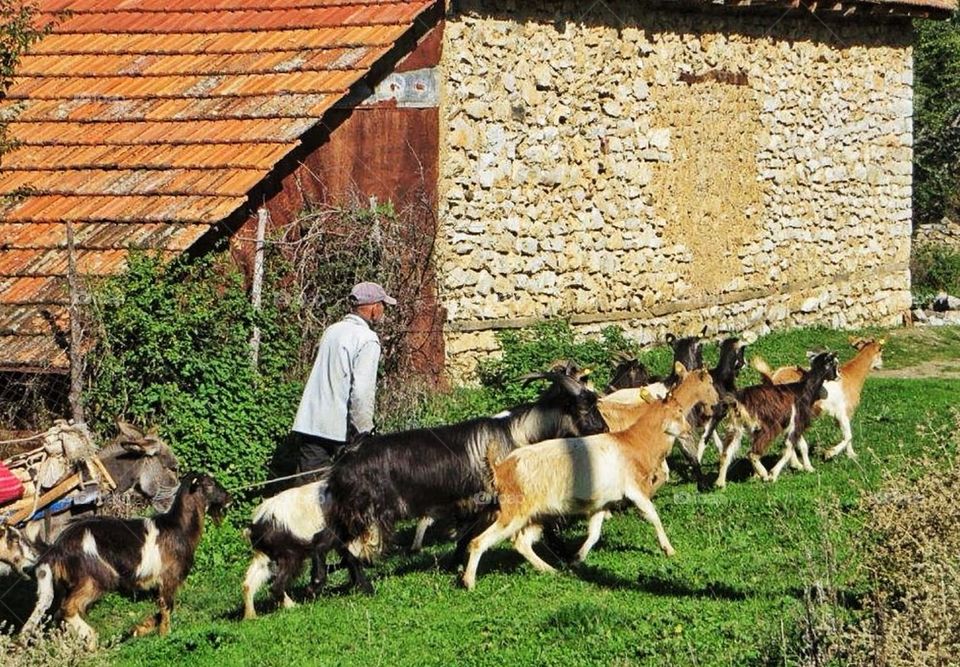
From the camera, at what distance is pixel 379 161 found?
16672 millimetres

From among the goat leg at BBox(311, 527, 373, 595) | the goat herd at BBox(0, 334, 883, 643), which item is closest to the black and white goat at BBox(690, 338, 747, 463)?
the goat herd at BBox(0, 334, 883, 643)

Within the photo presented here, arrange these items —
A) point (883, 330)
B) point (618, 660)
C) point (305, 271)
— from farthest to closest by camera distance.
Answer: point (883, 330), point (305, 271), point (618, 660)

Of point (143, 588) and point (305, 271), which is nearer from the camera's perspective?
point (143, 588)

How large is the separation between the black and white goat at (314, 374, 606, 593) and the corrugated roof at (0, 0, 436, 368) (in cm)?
362

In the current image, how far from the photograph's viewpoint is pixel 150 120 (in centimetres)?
1662

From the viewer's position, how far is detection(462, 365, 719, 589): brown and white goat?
11445mm

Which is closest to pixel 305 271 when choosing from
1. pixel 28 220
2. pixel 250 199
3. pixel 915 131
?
pixel 250 199

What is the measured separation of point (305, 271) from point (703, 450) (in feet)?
13.5

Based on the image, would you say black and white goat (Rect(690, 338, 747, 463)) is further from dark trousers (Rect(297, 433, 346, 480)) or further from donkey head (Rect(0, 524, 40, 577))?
donkey head (Rect(0, 524, 40, 577))

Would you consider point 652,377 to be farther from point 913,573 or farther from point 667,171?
point 913,573

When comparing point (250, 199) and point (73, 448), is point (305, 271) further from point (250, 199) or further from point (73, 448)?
point (73, 448)

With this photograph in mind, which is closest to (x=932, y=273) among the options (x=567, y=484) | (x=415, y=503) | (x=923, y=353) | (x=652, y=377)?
(x=923, y=353)

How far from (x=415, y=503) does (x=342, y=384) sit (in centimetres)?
113

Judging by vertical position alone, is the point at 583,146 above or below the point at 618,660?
above
